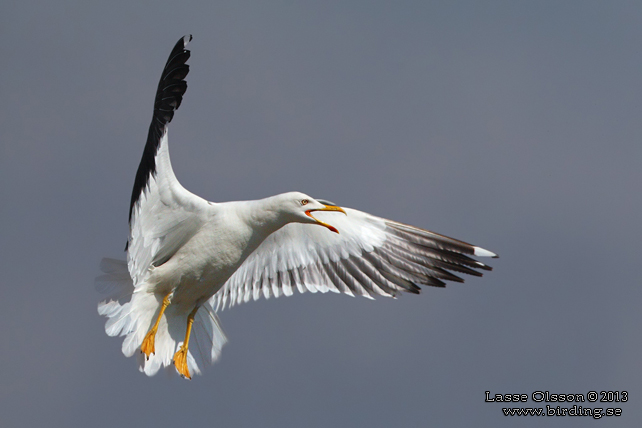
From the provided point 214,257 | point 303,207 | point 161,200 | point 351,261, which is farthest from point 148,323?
point 351,261

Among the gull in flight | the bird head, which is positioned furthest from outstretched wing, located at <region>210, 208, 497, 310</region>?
the bird head

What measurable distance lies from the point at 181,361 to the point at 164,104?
2.88m

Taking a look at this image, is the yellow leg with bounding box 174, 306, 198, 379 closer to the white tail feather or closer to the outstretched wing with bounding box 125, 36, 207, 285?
the white tail feather

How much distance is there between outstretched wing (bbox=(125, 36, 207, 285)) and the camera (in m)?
8.51

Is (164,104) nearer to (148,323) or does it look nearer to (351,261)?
(148,323)

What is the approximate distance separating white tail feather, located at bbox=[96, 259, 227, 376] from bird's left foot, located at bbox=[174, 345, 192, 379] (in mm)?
137

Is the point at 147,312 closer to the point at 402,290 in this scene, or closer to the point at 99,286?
the point at 99,286

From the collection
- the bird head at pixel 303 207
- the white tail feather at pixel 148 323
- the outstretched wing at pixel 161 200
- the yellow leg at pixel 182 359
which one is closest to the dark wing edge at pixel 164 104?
the outstretched wing at pixel 161 200

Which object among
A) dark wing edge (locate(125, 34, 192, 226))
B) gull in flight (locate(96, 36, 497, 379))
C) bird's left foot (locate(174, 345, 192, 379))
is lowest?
bird's left foot (locate(174, 345, 192, 379))

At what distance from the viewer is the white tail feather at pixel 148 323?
30.6ft

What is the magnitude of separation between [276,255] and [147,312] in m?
1.85

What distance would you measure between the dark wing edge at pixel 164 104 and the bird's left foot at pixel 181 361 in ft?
5.91

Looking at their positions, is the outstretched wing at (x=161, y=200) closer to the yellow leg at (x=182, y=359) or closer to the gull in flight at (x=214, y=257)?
the gull in flight at (x=214, y=257)

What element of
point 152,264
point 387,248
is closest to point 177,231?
point 152,264
